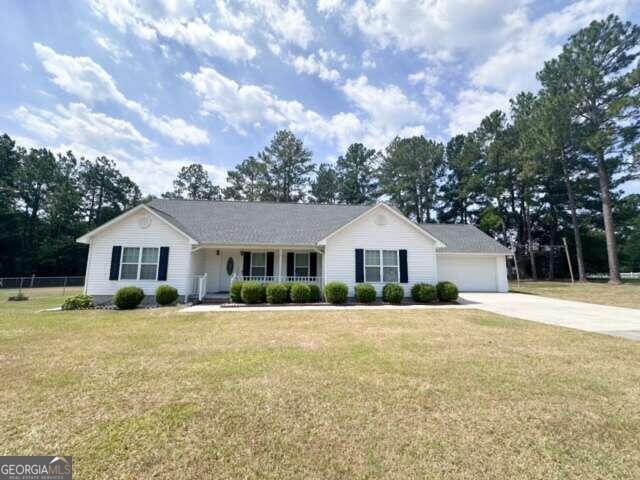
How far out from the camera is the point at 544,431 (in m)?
3.07

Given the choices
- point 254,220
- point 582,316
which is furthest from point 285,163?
point 582,316

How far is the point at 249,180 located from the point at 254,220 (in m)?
26.4

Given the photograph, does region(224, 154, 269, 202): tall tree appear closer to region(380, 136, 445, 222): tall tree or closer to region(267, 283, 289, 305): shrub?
region(380, 136, 445, 222): tall tree

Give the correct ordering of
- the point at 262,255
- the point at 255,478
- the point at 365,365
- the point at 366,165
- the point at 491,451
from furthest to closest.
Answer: the point at 366,165 → the point at 262,255 → the point at 365,365 → the point at 491,451 → the point at 255,478

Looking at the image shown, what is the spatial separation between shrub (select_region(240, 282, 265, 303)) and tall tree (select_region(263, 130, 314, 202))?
1113 inches

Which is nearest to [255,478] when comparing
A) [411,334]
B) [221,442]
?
[221,442]

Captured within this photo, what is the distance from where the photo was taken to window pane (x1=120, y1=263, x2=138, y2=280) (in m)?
12.8

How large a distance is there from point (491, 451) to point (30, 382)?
6.31m

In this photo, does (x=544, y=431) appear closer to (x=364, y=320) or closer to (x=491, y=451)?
(x=491, y=451)

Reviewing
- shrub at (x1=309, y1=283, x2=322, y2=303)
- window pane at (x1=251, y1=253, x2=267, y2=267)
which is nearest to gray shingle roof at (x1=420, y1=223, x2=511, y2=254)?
shrub at (x1=309, y1=283, x2=322, y2=303)

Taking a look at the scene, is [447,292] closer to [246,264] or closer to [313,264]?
[313,264]

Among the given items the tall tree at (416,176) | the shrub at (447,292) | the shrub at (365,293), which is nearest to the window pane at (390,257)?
the shrub at (365,293)

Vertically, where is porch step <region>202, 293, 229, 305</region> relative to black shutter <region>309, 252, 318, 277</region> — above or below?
below

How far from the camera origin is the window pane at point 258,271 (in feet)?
50.5
